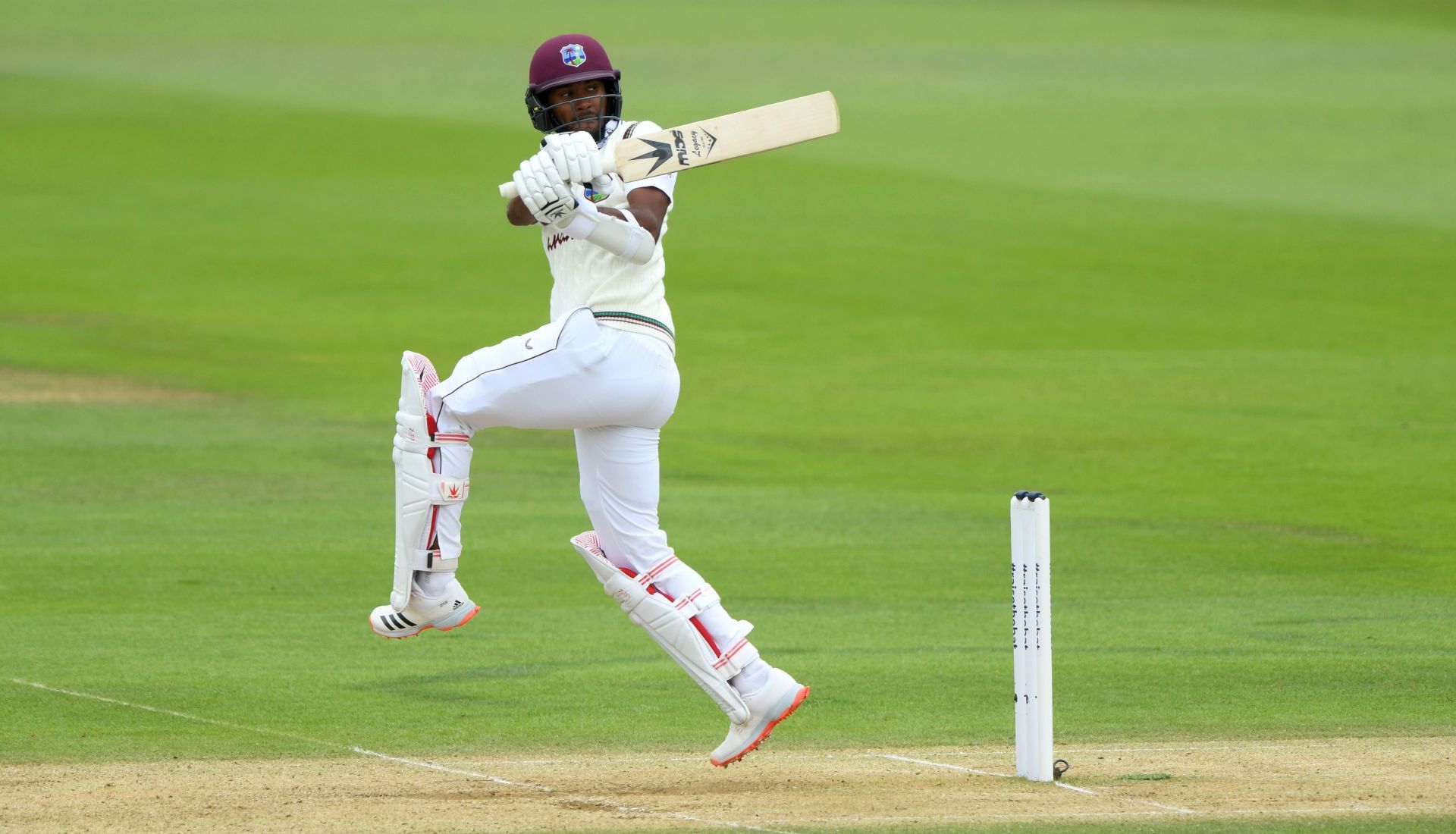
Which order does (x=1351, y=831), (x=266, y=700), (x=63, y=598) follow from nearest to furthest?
(x=1351, y=831)
(x=266, y=700)
(x=63, y=598)

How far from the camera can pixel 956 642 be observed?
32.2 ft

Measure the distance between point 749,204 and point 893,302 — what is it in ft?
23.2

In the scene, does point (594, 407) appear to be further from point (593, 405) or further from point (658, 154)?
point (658, 154)

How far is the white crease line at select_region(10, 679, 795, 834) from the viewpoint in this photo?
607cm

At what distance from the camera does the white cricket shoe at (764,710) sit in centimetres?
656

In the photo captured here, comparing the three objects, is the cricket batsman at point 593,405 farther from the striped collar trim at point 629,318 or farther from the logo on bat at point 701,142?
the logo on bat at point 701,142

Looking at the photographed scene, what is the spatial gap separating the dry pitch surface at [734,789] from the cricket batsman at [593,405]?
0.44 m

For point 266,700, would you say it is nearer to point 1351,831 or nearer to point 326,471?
point 1351,831

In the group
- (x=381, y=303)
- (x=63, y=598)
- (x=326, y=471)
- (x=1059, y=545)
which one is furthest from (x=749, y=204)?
(x=63, y=598)

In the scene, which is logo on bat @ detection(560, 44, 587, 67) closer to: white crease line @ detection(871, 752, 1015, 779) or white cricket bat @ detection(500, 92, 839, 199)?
white cricket bat @ detection(500, 92, 839, 199)

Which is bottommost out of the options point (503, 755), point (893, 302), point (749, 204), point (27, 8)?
point (503, 755)

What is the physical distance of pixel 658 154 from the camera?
20.4 feet

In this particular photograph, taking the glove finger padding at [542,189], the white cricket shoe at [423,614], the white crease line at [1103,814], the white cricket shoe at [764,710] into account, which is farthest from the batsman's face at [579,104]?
the white crease line at [1103,814]

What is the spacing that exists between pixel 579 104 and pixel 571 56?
0.17m
